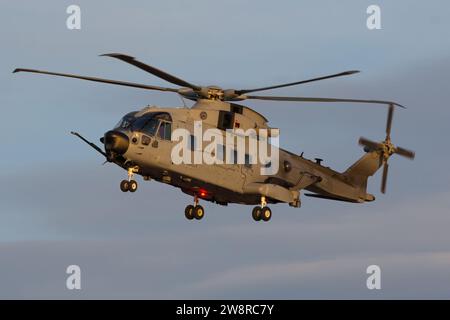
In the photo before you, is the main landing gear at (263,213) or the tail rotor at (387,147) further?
the tail rotor at (387,147)

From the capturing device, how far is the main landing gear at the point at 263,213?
171 feet

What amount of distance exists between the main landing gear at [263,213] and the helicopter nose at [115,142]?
7.90m

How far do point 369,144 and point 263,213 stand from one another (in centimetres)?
826

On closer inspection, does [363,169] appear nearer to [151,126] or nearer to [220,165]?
[220,165]

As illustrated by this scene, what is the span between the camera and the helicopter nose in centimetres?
4725

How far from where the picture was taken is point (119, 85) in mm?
49375

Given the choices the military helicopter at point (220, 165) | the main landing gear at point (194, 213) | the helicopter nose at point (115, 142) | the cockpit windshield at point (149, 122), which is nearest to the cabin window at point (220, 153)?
the military helicopter at point (220, 165)

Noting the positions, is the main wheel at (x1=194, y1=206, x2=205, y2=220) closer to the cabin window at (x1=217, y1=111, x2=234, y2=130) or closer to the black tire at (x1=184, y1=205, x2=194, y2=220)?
the black tire at (x1=184, y1=205, x2=194, y2=220)

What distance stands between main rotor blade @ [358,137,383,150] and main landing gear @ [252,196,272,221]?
23.6 ft

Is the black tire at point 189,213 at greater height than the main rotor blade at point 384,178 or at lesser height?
lesser

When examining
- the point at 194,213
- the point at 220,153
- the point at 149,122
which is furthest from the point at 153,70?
the point at 194,213

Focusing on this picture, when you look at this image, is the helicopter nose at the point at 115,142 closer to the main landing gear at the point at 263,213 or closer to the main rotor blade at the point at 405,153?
the main landing gear at the point at 263,213

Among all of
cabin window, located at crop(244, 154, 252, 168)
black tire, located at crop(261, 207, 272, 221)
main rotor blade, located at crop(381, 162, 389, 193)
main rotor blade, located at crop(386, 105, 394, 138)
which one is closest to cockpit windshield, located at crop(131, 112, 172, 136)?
cabin window, located at crop(244, 154, 252, 168)
